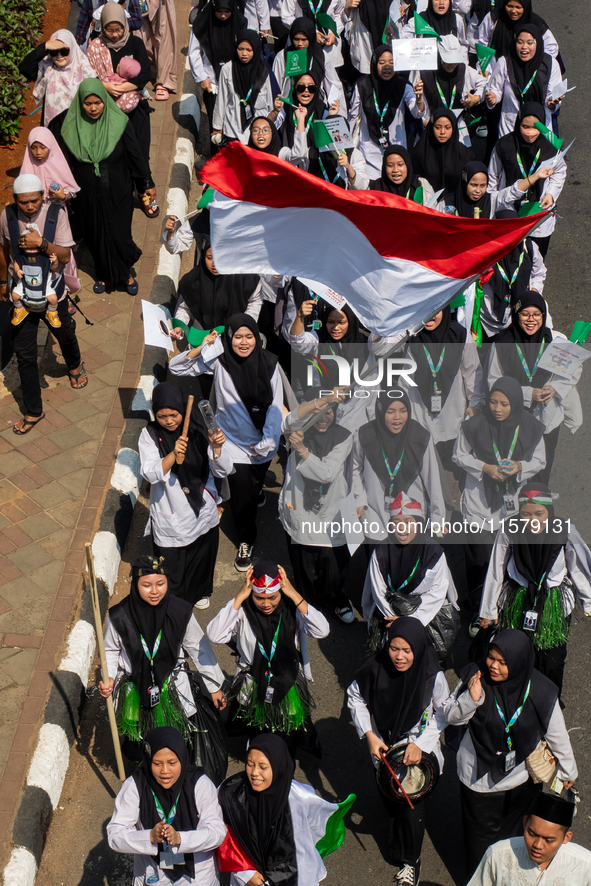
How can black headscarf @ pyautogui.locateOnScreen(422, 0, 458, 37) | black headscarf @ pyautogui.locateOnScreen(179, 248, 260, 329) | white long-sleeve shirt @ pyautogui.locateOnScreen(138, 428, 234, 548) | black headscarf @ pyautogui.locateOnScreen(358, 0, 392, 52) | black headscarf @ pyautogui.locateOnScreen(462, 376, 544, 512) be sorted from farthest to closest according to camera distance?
black headscarf @ pyautogui.locateOnScreen(358, 0, 392, 52) → black headscarf @ pyautogui.locateOnScreen(422, 0, 458, 37) → black headscarf @ pyautogui.locateOnScreen(179, 248, 260, 329) → black headscarf @ pyautogui.locateOnScreen(462, 376, 544, 512) → white long-sleeve shirt @ pyautogui.locateOnScreen(138, 428, 234, 548)

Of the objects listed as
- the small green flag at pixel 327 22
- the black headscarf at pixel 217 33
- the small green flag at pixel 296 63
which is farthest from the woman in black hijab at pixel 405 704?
the small green flag at pixel 327 22

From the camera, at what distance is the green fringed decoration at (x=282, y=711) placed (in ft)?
20.0

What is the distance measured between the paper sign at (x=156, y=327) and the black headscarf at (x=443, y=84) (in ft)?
14.1

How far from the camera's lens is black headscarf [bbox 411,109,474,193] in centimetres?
945

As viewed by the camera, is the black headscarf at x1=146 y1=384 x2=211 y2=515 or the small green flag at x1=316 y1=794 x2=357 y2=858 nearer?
the small green flag at x1=316 y1=794 x2=357 y2=858

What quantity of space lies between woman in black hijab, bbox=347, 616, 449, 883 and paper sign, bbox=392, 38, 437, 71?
18.4 ft

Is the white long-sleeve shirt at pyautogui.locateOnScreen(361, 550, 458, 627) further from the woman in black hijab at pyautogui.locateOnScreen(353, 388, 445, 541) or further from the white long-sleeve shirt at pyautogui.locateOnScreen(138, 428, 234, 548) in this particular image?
the white long-sleeve shirt at pyautogui.locateOnScreen(138, 428, 234, 548)

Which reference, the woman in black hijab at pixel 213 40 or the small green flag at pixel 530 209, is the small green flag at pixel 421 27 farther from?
the small green flag at pixel 530 209

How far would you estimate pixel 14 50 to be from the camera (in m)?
11.1

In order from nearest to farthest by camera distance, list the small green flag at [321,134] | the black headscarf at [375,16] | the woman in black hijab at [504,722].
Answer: the woman in black hijab at [504,722]
the small green flag at [321,134]
the black headscarf at [375,16]

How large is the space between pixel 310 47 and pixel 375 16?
1.39 metres

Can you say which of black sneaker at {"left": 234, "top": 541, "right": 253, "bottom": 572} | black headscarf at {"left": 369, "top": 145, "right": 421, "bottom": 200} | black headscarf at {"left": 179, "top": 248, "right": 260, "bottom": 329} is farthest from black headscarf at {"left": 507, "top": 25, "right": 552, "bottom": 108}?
black sneaker at {"left": 234, "top": 541, "right": 253, "bottom": 572}

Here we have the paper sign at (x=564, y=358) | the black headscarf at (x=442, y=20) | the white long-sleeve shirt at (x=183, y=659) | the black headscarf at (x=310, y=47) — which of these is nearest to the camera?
the white long-sleeve shirt at (x=183, y=659)

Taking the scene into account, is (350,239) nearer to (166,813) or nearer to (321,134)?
(321,134)
